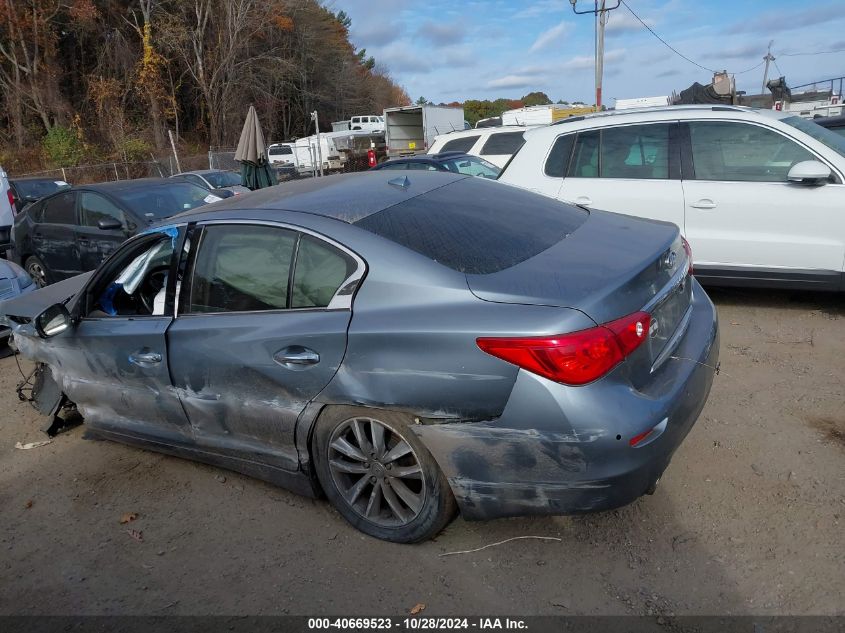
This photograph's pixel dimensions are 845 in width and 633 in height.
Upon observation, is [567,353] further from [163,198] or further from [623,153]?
[163,198]

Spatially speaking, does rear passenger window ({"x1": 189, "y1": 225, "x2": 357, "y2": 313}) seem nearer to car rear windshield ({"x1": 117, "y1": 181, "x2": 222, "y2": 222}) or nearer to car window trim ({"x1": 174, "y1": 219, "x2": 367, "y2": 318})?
car window trim ({"x1": 174, "y1": 219, "x2": 367, "y2": 318})

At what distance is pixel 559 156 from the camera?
6258mm

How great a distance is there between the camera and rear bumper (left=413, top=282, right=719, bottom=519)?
2381 millimetres

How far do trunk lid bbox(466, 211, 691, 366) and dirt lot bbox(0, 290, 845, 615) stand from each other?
85cm

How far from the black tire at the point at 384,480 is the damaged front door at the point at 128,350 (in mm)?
986

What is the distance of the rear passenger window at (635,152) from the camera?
5781mm

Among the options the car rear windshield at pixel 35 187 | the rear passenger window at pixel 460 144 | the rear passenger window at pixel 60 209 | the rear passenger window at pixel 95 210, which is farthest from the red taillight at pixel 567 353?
the car rear windshield at pixel 35 187

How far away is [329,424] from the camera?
289cm

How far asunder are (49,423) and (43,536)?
1.36 metres

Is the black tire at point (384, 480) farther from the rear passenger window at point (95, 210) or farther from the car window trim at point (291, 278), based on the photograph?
the rear passenger window at point (95, 210)

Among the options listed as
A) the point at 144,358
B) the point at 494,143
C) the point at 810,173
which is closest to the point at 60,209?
the point at 144,358

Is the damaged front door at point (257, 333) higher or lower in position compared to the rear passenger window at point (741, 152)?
lower

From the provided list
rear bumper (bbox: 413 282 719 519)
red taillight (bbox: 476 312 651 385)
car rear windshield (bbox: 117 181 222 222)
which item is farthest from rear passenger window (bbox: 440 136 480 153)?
red taillight (bbox: 476 312 651 385)

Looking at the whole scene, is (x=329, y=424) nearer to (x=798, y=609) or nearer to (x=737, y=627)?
(x=737, y=627)
